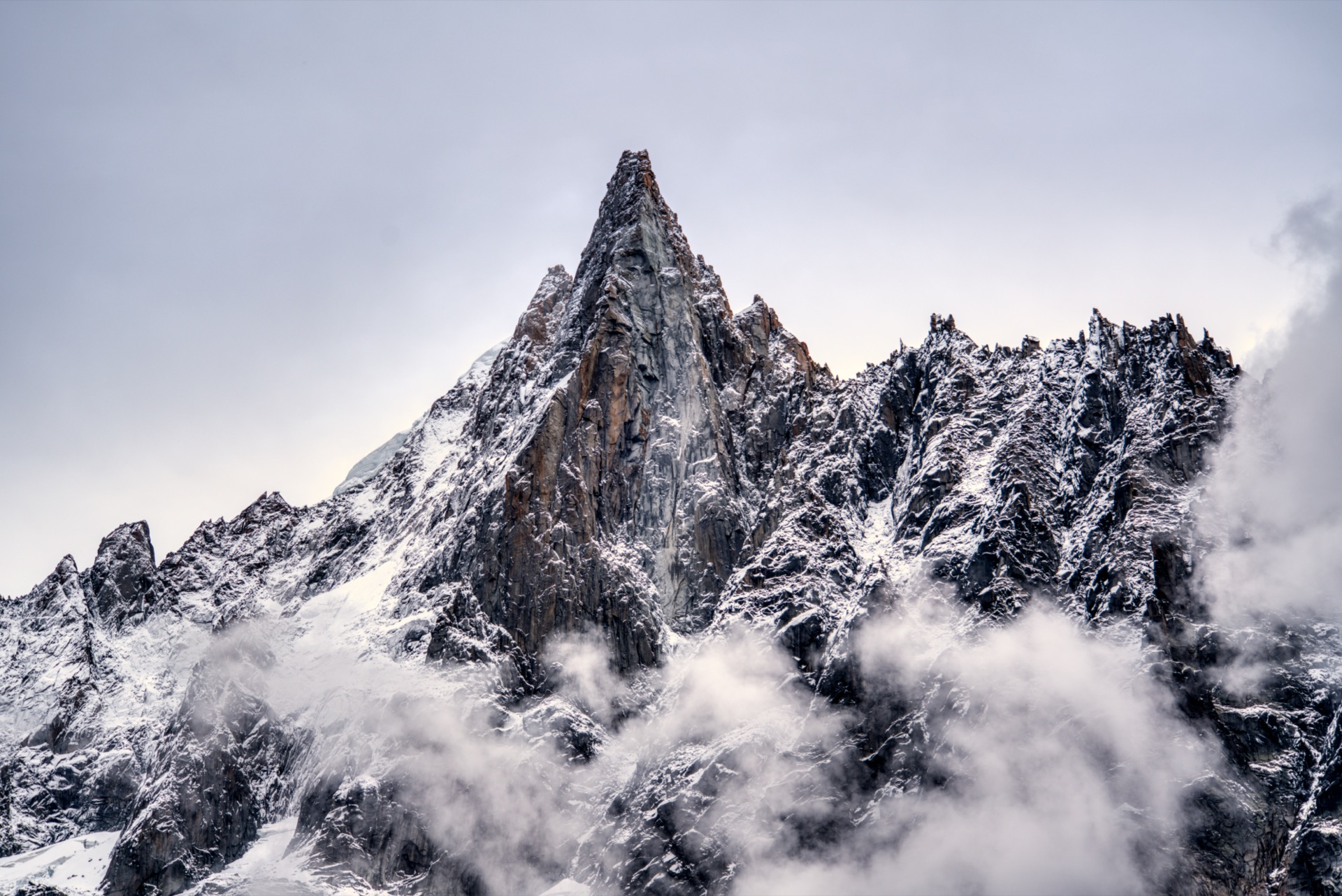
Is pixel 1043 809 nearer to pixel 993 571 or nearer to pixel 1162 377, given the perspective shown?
pixel 993 571

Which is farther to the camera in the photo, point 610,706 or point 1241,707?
point 610,706

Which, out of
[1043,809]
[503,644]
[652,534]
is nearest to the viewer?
[1043,809]

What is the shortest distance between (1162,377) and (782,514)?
53749 millimetres

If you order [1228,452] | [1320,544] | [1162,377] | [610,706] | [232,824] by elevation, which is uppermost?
[1162,377]

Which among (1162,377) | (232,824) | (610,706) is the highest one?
(1162,377)

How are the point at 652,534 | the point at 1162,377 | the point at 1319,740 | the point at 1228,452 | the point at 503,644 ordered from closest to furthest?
1. the point at 1319,740
2. the point at 1228,452
3. the point at 1162,377
4. the point at 503,644
5. the point at 652,534

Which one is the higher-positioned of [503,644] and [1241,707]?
[503,644]

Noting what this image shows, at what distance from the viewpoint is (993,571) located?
166 meters

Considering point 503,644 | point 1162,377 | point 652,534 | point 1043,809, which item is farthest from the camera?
point 652,534

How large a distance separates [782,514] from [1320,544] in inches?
2775

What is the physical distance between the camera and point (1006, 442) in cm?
18025

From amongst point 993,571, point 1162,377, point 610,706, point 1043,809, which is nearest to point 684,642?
point 610,706

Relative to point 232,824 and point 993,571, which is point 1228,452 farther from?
point 232,824

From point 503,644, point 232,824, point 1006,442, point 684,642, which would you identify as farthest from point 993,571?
point 232,824
